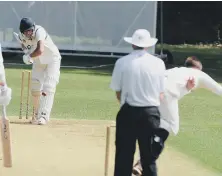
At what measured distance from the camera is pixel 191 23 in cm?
4497

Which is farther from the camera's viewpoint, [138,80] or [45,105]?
[45,105]

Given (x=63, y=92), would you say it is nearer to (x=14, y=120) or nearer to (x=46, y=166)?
(x=14, y=120)

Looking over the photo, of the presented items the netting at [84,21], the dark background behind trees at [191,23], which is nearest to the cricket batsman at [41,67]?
the netting at [84,21]

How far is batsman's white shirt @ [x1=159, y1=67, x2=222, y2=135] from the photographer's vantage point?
7.87 m

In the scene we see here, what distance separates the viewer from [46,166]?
357 inches

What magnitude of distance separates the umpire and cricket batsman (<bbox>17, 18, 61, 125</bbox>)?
4722 mm

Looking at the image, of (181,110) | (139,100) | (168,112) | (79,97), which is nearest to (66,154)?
(168,112)

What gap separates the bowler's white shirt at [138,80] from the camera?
23.7 feet

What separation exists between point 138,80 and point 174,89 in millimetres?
777

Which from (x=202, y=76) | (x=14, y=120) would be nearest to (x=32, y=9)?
(x=14, y=120)

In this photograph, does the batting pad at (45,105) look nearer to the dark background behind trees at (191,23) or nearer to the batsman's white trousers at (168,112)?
the batsman's white trousers at (168,112)

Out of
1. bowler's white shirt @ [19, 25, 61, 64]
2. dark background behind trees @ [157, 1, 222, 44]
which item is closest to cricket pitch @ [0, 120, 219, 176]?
bowler's white shirt @ [19, 25, 61, 64]

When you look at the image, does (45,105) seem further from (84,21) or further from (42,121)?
(84,21)

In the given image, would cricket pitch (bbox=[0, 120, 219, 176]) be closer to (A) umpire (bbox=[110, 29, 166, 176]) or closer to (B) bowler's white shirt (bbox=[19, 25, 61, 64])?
(B) bowler's white shirt (bbox=[19, 25, 61, 64])
